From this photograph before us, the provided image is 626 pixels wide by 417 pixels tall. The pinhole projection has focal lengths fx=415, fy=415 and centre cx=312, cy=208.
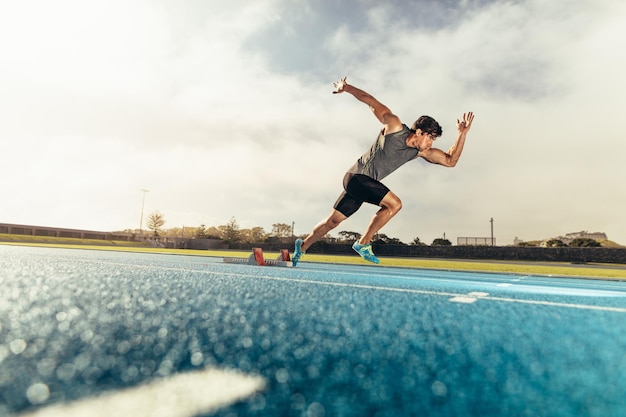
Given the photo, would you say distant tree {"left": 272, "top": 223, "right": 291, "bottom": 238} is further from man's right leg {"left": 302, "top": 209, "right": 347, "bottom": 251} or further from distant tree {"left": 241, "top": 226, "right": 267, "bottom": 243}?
man's right leg {"left": 302, "top": 209, "right": 347, "bottom": 251}

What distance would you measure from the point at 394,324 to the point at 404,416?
1.36 m

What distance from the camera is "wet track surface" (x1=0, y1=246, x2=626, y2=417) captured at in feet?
3.61

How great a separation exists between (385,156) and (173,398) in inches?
213

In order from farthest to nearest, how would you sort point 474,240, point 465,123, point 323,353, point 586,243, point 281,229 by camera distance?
point 281,229 < point 474,240 < point 586,243 < point 465,123 < point 323,353

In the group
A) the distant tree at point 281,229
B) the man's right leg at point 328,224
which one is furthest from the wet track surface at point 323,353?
the distant tree at point 281,229

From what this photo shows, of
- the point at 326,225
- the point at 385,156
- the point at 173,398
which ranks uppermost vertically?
the point at 385,156

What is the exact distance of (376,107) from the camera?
6.01m

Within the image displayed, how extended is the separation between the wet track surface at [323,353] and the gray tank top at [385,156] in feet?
10.9

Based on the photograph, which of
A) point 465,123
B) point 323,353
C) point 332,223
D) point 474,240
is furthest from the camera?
point 474,240

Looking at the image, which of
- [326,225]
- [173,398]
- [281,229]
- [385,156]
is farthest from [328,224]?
[281,229]

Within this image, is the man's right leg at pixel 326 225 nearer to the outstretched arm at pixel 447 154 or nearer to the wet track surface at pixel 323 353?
the outstretched arm at pixel 447 154

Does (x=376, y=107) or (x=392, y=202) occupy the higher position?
(x=376, y=107)

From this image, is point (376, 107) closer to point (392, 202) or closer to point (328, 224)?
point (392, 202)

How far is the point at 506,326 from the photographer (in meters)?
2.37
